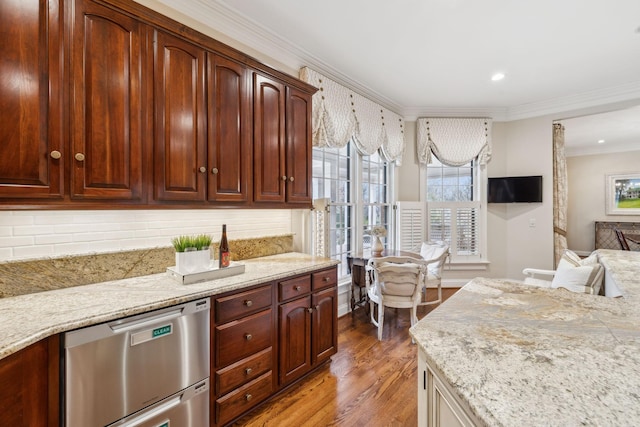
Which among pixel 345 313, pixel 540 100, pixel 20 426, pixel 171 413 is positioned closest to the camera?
pixel 20 426

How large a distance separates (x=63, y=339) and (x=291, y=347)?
1363mm

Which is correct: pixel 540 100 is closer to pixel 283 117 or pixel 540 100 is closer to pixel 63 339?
pixel 283 117

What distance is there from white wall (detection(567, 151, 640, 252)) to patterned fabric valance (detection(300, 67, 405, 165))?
20.1ft

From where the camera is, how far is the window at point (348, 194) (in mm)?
3551

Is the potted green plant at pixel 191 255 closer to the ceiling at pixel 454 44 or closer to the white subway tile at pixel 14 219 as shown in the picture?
the white subway tile at pixel 14 219

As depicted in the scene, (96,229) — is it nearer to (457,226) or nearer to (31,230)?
(31,230)

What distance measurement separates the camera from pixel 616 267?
7.61ft

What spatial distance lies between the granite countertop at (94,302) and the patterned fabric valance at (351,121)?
1808mm

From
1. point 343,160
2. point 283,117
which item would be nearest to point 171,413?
point 283,117

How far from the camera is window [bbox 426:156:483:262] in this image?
15.9 feet

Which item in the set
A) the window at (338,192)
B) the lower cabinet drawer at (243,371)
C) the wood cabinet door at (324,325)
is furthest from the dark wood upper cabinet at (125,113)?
the window at (338,192)

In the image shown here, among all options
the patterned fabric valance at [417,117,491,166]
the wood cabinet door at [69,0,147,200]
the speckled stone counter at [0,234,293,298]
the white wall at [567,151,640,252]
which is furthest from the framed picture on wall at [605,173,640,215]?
the wood cabinet door at [69,0,147,200]

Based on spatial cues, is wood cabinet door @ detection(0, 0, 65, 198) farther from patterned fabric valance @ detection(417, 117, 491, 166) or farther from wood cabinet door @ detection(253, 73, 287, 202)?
patterned fabric valance @ detection(417, 117, 491, 166)

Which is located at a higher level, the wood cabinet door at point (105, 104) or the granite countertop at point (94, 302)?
the wood cabinet door at point (105, 104)
